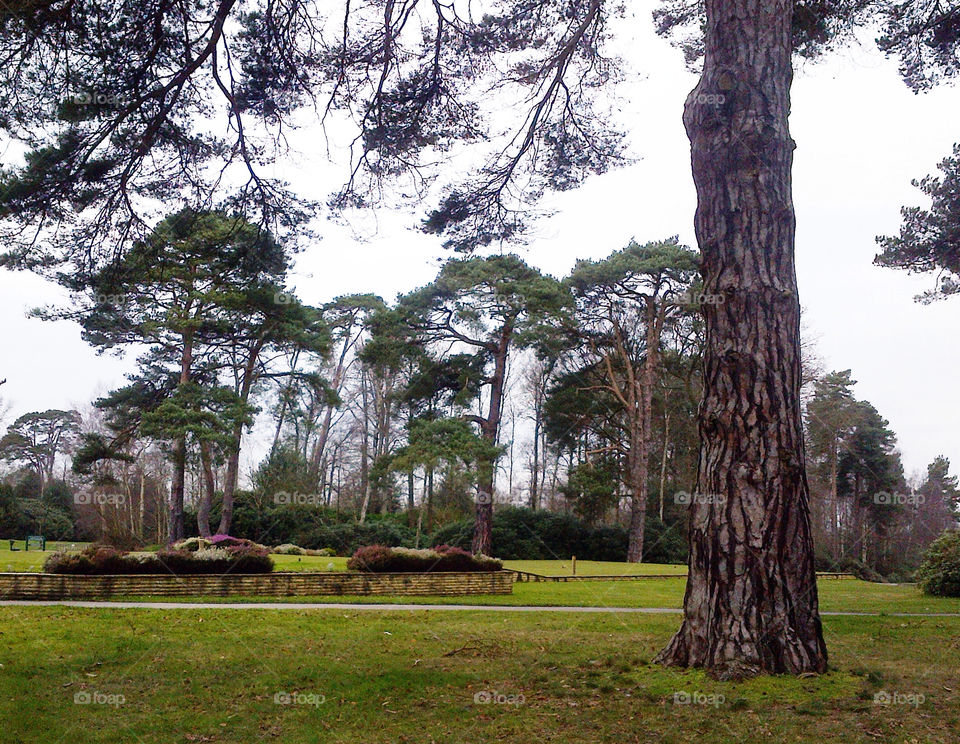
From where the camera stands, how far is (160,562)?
14.3 meters

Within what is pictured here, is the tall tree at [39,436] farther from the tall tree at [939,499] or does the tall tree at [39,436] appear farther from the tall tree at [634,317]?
the tall tree at [939,499]

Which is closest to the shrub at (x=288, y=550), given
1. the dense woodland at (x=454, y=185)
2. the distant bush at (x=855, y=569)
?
the dense woodland at (x=454, y=185)

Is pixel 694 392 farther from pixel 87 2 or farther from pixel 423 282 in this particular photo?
pixel 87 2

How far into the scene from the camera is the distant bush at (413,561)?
15477 millimetres

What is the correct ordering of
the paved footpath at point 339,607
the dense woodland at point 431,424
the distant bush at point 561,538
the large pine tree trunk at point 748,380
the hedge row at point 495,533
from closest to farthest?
the large pine tree trunk at point 748,380 → the paved footpath at point 339,607 → the dense woodland at point 431,424 → the hedge row at point 495,533 → the distant bush at point 561,538

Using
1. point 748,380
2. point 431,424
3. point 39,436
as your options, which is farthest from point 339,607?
point 39,436

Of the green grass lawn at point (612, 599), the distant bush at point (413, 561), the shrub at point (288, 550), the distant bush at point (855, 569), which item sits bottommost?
the distant bush at point (855, 569)

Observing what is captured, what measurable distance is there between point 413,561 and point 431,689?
9925 mm

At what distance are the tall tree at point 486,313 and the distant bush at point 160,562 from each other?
11.6 metres

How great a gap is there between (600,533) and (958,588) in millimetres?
15154

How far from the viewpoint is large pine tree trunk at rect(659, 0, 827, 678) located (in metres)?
6.18

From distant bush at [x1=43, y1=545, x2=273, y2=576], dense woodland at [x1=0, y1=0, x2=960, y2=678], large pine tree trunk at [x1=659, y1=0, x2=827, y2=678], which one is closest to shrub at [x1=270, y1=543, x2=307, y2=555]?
dense woodland at [x1=0, y1=0, x2=960, y2=678]

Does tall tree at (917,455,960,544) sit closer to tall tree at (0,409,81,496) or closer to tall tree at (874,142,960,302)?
tall tree at (874,142,960,302)

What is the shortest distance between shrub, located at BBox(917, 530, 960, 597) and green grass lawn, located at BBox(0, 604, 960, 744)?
9.18m
